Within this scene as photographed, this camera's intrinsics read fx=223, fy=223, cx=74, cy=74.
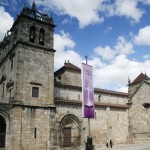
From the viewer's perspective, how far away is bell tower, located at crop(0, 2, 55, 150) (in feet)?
70.3

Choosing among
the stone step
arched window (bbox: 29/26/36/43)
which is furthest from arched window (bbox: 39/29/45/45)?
the stone step

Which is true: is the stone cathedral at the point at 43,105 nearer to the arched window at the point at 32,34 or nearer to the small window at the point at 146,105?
the arched window at the point at 32,34

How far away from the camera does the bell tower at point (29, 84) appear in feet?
70.3

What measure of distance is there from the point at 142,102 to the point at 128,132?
5015 millimetres

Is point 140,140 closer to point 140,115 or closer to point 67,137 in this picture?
point 140,115

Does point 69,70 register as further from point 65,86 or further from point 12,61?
point 12,61

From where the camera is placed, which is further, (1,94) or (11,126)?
(1,94)

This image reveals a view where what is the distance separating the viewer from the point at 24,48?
23953mm

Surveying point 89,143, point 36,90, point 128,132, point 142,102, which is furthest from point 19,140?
point 142,102

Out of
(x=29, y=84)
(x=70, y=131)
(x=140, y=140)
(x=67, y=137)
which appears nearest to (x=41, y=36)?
(x=29, y=84)

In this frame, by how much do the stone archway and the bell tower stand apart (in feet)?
6.50

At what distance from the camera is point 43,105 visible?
77.0 ft

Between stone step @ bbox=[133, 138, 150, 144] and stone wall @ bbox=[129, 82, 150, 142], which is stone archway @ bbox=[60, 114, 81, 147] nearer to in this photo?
stone wall @ bbox=[129, 82, 150, 142]

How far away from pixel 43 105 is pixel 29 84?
2652 millimetres
